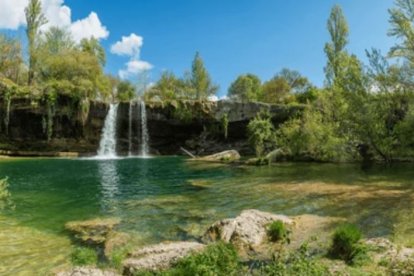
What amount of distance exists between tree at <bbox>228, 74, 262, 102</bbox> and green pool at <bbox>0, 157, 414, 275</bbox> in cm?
5522

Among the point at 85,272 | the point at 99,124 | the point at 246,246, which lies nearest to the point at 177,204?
the point at 246,246

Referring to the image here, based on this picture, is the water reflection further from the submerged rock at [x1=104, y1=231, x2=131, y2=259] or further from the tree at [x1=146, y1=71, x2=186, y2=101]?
the tree at [x1=146, y1=71, x2=186, y2=101]

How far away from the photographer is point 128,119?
5244cm

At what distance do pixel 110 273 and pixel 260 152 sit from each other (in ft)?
100.0

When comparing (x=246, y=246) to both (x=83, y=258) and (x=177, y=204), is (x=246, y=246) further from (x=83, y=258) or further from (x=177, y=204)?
(x=177, y=204)

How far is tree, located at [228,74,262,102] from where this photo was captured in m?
78.4

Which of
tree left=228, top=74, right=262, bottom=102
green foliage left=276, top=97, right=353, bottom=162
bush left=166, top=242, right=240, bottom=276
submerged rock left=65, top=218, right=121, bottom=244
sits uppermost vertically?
tree left=228, top=74, right=262, bottom=102

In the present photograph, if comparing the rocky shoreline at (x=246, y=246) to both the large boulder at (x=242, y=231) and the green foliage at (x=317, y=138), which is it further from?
the green foliage at (x=317, y=138)

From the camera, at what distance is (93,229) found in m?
11.5

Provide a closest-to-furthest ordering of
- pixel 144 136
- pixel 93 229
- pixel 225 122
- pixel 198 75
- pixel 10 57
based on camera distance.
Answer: pixel 93 229, pixel 225 122, pixel 144 136, pixel 10 57, pixel 198 75

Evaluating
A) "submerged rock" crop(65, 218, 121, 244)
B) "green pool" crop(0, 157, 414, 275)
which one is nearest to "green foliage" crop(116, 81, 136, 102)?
"green pool" crop(0, 157, 414, 275)

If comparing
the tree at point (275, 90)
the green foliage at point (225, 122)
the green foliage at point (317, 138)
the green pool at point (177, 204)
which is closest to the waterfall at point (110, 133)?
the green foliage at point (225, 122)

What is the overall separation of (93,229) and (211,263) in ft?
20.9

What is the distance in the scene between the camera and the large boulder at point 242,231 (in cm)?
938
